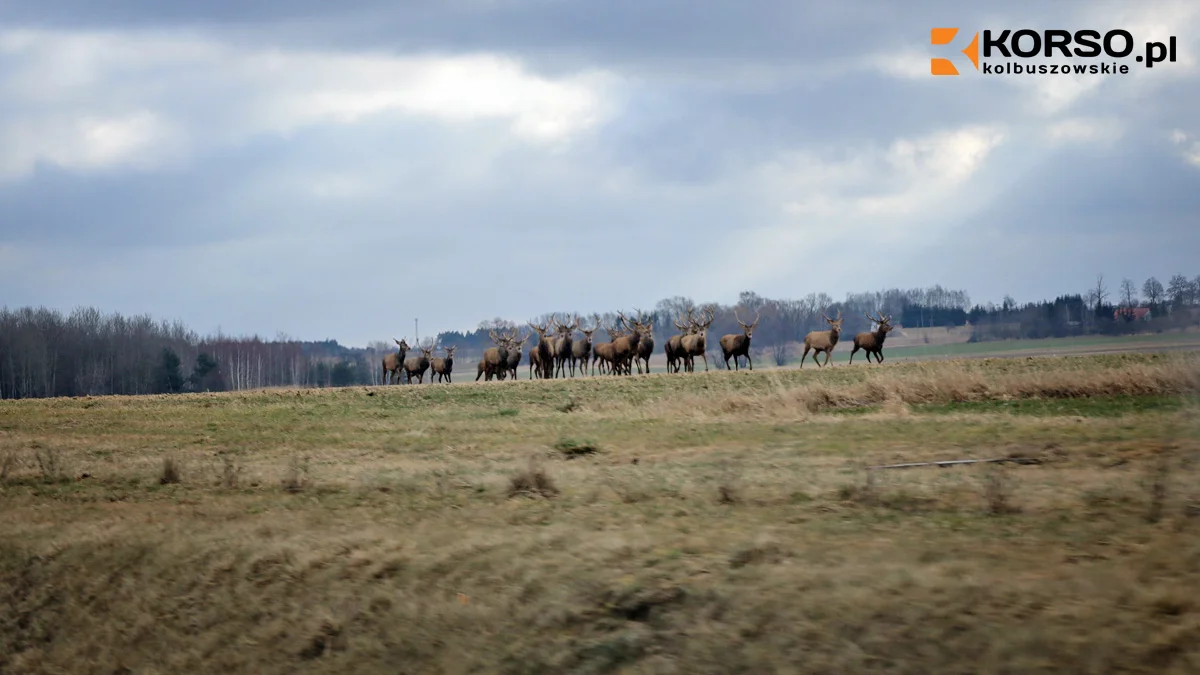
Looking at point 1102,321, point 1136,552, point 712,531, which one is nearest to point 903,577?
point 1136,552

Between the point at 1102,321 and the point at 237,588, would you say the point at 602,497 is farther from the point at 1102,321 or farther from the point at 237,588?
the point at 1102,321

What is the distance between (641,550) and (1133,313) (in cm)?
1485

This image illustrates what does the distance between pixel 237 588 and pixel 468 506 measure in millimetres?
2872

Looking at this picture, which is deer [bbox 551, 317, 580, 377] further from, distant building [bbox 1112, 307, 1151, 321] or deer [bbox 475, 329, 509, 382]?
distant building [bbox 1112, 307, 1151, 321]

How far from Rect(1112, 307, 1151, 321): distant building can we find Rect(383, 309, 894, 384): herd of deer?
24851 millimetres

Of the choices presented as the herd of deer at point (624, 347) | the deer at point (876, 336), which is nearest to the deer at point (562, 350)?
the herd of deer at point (624, 347)

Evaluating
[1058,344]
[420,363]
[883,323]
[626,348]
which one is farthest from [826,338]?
[420,363]

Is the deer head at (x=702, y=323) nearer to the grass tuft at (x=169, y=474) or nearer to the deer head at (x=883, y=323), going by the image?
the deer head at (x=883, y=323)

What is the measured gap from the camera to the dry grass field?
730 cm

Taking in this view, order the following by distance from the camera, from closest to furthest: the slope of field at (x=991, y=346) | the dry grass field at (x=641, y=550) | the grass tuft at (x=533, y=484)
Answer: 1. the dry grass field at (x=641, y=550)
2. the grass tuft at (x=533, y=484)
3. the slope of field at (x=991, y=346)

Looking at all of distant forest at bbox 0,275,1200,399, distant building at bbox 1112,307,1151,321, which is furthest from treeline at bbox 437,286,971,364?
distant building at bbox 1112,307,1151,321

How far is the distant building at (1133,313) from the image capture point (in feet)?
56.6

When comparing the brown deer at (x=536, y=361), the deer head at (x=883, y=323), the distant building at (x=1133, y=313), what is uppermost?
the deer head at (x=883, y=323)

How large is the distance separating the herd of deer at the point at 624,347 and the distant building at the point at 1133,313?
24851mm
